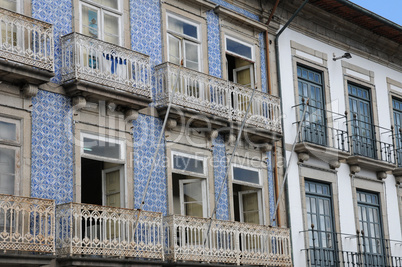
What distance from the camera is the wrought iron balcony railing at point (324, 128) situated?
1789cm

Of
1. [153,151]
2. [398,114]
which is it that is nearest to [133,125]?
[153,151]

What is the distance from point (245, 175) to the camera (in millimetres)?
16500

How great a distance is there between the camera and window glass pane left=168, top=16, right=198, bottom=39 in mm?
15773

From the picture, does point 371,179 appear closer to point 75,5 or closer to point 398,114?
point 398,114

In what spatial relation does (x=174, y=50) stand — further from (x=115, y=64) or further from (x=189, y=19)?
(x=115, y=64)

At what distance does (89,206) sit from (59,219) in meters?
0.50

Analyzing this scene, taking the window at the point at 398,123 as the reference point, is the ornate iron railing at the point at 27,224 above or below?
below

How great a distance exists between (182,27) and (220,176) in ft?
9.96

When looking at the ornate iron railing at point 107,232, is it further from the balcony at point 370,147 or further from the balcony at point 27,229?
the balcony at point 370,147

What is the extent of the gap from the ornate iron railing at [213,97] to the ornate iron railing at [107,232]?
2.26m

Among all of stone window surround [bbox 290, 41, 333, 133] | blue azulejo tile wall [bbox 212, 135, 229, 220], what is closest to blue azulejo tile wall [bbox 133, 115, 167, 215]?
blue azulejo tile wall [bbox 212, 135, 229, 220]

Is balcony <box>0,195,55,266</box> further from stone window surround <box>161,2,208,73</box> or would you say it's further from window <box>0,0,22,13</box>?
stone window surround <box>161,2,208,73</box>

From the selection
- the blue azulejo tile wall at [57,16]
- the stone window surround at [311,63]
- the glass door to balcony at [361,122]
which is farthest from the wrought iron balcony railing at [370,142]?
the blue azulejo tile wall at [57,16]

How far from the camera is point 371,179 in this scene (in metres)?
19.5
